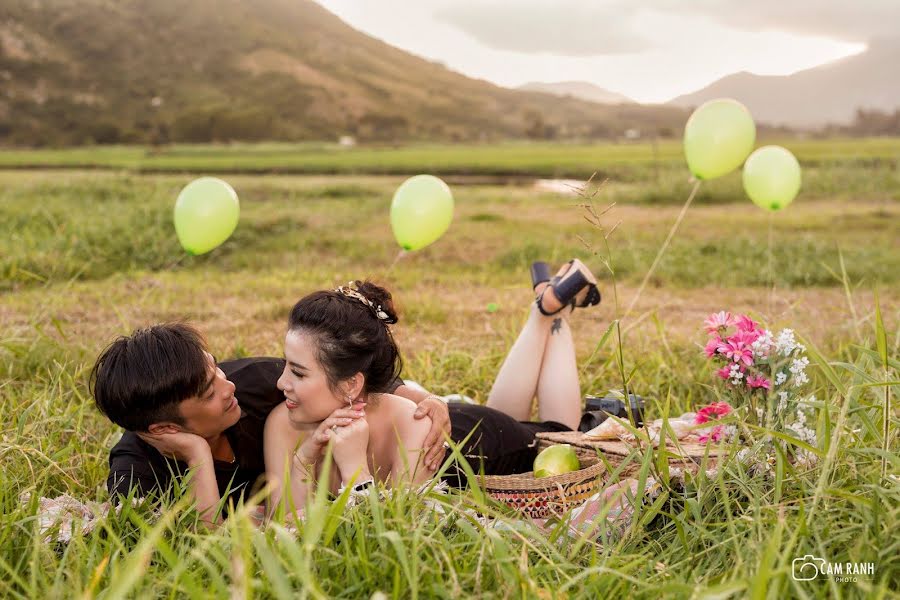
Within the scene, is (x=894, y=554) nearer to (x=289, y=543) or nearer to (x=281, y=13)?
(x=289, y=543)

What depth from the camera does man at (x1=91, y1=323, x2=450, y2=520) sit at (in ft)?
7.34

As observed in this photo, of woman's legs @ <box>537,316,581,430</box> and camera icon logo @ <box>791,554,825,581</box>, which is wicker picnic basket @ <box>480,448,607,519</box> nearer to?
camera icon logo @ <box>791,554,825,581</box>

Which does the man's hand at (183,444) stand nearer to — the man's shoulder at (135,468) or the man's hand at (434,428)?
the man's shoulder at (135,468)

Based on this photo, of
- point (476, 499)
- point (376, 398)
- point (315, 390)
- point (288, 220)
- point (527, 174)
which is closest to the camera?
point (476, 499)

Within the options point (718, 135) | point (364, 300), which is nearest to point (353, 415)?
point (364, 300)

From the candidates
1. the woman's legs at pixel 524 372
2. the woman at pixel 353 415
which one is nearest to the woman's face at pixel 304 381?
the woman at pixel 353 415

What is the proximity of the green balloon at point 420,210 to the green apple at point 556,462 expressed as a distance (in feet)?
5.39

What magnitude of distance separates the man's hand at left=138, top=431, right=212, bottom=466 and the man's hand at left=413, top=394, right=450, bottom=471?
2.25 ft

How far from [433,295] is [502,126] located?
63757mm

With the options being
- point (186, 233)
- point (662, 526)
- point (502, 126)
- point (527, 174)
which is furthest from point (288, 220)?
point (502, 126)

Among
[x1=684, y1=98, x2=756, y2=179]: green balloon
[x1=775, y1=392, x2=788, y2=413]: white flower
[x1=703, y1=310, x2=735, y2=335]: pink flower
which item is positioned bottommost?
[x1=775, y1=392, x2=788, y2=413]: white flower

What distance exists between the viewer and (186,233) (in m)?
3.79

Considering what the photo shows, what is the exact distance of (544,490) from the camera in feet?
7.58

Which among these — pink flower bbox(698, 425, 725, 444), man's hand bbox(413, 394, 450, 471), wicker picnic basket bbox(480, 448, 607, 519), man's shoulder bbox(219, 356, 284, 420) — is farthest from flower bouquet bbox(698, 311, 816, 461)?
man's shoulder bbox(219, 356, 284, 420)
